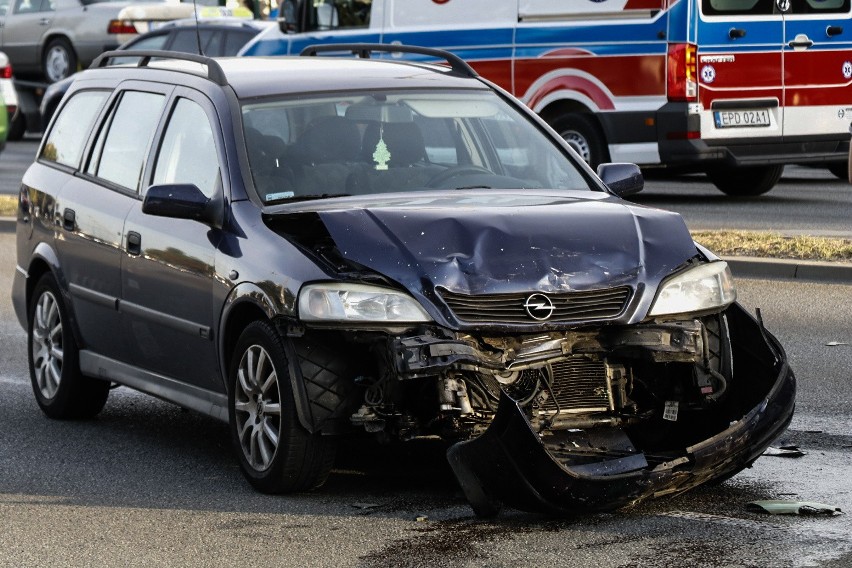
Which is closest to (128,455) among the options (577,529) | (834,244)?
(577,529)

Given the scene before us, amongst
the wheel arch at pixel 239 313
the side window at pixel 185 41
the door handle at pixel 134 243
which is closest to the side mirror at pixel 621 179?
the wheel arch at pixel 239 313

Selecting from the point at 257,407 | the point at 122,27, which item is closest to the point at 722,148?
the point at 257,407

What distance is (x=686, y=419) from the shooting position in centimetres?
634

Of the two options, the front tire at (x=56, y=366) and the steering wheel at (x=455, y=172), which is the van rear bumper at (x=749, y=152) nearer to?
the front tire at (x=56, y=366)

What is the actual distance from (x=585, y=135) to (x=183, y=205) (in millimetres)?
10825

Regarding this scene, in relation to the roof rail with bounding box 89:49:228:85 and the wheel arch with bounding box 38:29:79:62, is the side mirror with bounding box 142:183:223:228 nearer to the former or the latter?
the roof rail with bounding box 89:49:228:85

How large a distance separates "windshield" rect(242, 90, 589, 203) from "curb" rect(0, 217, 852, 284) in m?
5.00

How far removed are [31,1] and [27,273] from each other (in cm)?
2247

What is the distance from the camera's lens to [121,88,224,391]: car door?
682 cm

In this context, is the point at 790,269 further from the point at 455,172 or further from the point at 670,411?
the point at 670,411

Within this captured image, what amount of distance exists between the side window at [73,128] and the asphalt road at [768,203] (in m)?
7.06

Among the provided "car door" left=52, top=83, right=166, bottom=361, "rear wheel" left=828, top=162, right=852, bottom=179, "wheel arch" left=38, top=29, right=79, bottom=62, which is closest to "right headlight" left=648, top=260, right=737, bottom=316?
"car door" left=52, top=83, right=166, bottom=361

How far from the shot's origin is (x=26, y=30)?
1176 inches

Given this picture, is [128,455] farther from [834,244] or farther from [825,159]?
[825,159]
